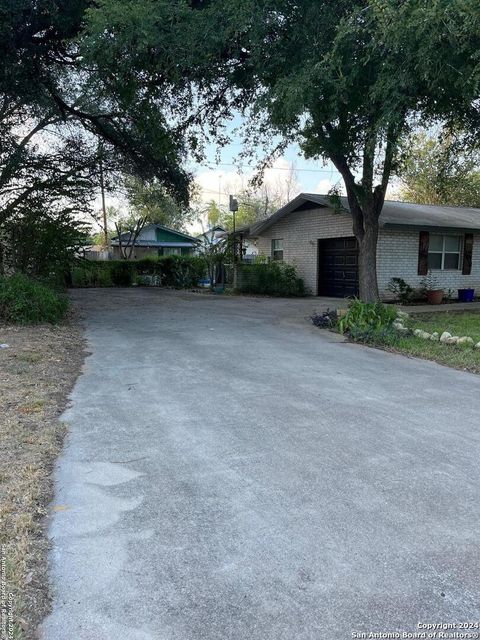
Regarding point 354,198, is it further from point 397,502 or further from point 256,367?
point 397,502

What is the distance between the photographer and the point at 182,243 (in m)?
37.5

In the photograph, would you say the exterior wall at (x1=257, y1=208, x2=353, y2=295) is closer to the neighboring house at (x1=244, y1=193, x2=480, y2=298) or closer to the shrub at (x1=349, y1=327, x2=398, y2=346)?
the neighboring house at (x1=244, y1=193, x2=480, y2=298)

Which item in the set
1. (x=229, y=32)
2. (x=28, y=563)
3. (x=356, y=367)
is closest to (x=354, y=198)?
(x=229, y=32)

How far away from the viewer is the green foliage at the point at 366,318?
9.08m

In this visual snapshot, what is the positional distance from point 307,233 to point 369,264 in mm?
7440

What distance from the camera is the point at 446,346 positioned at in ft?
26.7

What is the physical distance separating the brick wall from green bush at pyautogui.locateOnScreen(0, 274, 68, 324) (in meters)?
10.0

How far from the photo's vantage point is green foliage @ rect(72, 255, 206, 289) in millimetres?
23172

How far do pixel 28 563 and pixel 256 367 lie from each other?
444 centimetres

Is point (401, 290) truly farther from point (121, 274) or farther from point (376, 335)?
point (121, 274)

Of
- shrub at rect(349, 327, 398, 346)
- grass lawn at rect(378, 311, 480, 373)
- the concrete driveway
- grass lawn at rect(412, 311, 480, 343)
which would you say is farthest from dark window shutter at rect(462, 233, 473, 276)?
the concrete driveway

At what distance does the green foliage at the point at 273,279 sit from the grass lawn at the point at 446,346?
23.6 feet

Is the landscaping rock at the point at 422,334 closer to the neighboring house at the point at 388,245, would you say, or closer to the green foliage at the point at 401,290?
the neighboring house at the point at 388,245

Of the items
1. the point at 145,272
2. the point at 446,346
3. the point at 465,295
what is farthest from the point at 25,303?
the point at 145,272
